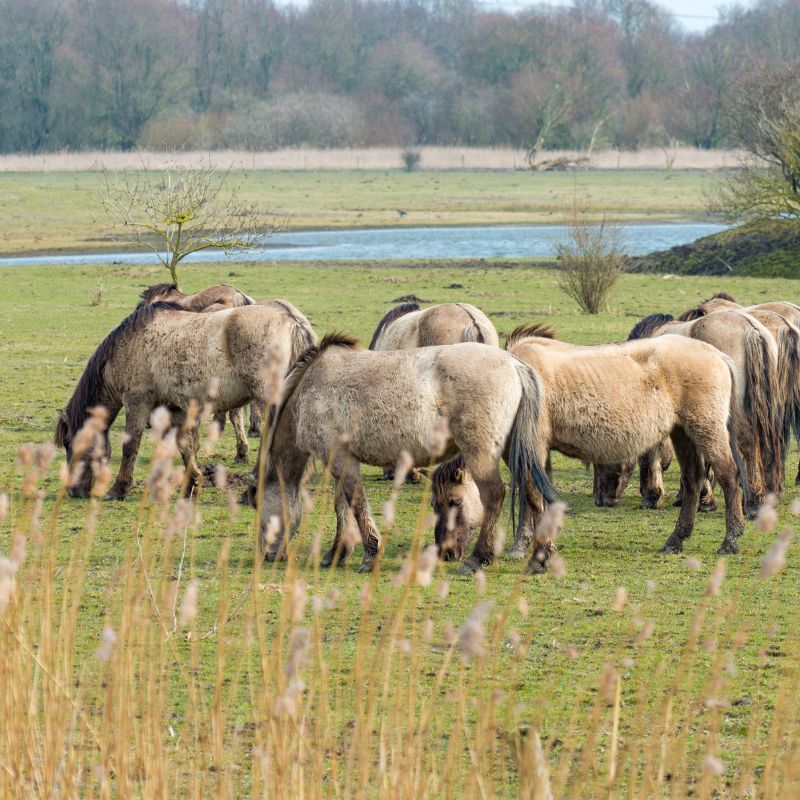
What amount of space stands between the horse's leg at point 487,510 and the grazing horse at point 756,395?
225 cm

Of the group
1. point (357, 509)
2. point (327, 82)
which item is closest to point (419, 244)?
point (357, 509)

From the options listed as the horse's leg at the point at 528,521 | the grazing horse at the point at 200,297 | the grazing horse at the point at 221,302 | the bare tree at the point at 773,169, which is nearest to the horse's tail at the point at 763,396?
the horse's leg at the point at 528,521

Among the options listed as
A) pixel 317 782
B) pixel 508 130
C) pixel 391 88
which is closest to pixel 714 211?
pixel 317 782

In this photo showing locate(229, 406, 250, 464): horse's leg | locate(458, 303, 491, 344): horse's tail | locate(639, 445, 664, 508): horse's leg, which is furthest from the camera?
locate(229, 406, 250, 464): horse's leg

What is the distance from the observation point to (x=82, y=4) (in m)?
97.6

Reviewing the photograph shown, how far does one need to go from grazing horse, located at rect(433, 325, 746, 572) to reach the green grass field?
32.2 m

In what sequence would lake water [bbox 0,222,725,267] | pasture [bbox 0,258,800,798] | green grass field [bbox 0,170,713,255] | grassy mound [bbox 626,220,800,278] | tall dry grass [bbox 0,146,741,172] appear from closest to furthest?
1. pasture [bbox 0,258,800,798]
2. grassy mound [bbox 626,220,800,278]
3. lake water [bbox 0,222,725,267]
4. green grass field [bbox 0,170,713,255]
5. tall dry grass [bbox 0,146,741,172]

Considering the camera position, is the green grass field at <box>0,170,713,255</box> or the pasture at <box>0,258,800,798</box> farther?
the green grass field at <box>0,170,713,255</box>

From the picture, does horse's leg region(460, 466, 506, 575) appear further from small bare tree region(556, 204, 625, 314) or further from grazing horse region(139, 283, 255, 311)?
small bare tree region(556, 204, 625, 314)

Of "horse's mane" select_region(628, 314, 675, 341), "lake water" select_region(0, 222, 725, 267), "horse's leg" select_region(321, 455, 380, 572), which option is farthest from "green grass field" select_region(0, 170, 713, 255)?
"horse's leg" select_region(321, 455, 380, 572)

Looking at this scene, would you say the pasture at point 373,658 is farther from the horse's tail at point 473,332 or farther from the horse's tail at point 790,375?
the horse's tail at point 473,332

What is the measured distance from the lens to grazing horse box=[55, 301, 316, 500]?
1041cm

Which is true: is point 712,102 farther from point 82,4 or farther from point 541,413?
point 541,413

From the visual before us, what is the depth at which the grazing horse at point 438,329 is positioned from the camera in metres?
11.3
